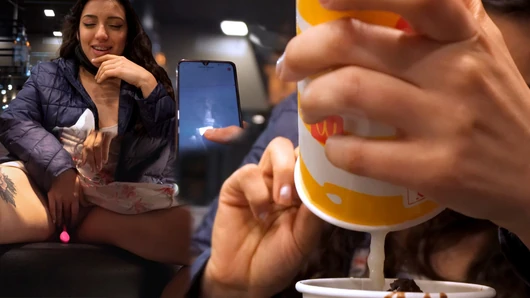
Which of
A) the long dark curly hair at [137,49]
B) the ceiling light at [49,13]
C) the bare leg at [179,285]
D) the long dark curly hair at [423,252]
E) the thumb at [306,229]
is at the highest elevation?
the ceiling light at [49,13]

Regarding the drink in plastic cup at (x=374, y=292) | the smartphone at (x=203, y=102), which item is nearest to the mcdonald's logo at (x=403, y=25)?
the drink in plastic cup at (x=374, y=292)

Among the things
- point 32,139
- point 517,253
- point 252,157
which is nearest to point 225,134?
point 252,157

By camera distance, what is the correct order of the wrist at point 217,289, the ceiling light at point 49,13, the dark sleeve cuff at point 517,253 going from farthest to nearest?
the ceiling light at point 49,13, the wrist at point 217,289, the dark sleeve cuff at point 517,253

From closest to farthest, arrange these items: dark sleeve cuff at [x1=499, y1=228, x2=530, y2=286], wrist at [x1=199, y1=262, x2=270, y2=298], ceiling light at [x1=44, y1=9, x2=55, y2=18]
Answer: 1. dark sleeve cuff at [x1=499, y1=228, x2=530, y2=286]
2. wrist at [x1=199, y1=262, x2=270, y2=298]
3. ceiling light at [x1=44, y1=9, x2=55, y2=18]

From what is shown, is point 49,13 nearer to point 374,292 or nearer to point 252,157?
point 252,157

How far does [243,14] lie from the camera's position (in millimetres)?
729

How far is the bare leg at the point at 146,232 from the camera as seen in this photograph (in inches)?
28.6

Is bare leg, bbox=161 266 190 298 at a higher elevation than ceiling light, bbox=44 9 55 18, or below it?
below

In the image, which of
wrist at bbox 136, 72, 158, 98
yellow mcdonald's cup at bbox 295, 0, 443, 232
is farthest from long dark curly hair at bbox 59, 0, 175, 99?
yellow mcdonald's cup at bbox 295, 0, 443, 232

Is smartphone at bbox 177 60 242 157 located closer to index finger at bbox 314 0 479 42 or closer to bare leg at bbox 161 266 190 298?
bare leg at bbox 161 266 190 298

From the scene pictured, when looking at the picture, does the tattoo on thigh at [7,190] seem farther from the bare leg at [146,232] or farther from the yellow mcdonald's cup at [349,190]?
the yellow mcdonald's cup at [349,190]

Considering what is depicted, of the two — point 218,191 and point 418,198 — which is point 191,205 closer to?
point 218,191

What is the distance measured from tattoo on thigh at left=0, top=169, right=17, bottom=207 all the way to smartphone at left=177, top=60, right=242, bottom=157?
0.25 meters

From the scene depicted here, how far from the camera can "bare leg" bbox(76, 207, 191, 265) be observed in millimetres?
727
